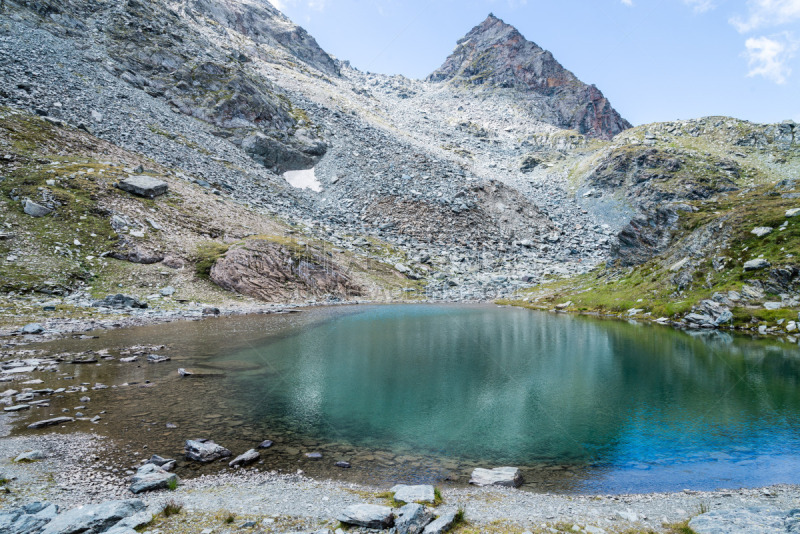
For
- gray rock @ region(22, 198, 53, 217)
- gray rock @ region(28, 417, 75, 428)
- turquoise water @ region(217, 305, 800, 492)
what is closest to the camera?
turquoise water @ region(217, 305, 800, 492)

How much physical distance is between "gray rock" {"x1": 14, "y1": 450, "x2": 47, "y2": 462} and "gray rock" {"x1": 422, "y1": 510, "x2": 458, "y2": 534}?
14.5m

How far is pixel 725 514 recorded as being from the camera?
1102 cm

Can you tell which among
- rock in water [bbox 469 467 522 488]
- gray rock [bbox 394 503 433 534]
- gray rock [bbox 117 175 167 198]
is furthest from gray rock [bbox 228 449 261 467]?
gray rock [bbox 117 175 167 198]

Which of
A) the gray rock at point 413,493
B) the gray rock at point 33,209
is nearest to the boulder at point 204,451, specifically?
the gray rock at point 413,493

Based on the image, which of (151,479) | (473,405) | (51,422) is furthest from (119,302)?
(473,405)

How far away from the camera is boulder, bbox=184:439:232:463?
14.7 m

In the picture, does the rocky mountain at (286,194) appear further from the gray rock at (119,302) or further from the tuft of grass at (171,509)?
the tuft of grass at (171,509)

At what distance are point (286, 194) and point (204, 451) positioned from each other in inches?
3740

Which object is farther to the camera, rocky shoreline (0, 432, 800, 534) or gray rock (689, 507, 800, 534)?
rocky shoreline (0, 432, 800, 534)

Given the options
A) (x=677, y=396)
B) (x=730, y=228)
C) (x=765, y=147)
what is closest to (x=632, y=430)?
(x=677, y=396)

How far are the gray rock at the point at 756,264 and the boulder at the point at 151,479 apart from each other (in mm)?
66723

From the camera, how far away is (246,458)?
14836 millimetres

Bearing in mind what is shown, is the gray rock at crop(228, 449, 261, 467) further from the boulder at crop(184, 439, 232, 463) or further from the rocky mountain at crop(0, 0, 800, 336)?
the rocky mountain at crop(0, 0, 800, 336)

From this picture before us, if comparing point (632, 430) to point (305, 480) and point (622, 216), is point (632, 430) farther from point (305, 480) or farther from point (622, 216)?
point (622, 216)
